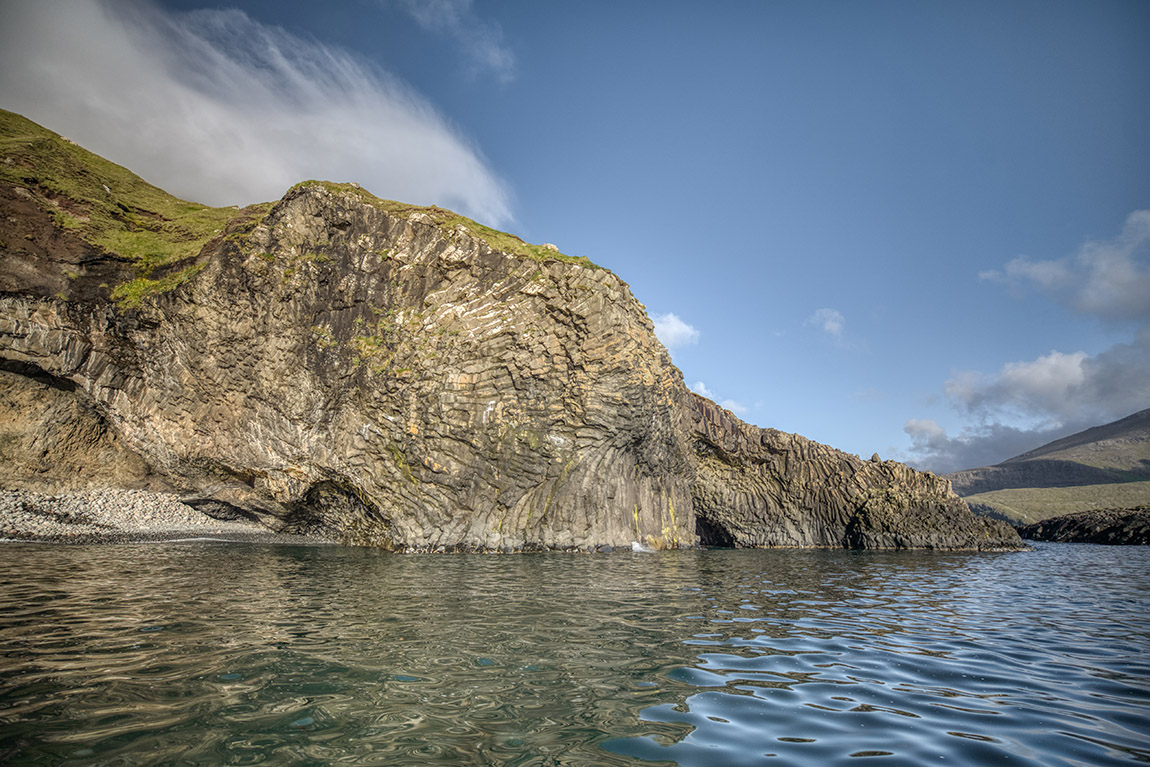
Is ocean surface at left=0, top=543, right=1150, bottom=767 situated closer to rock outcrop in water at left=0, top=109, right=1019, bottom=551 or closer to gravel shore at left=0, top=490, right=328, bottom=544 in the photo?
gravel shore at left=0, top=490, right=328, bottom=544

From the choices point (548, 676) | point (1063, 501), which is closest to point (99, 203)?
point (548, 676)

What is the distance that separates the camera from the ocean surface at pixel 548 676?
17.8ft

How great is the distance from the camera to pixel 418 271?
36.5m

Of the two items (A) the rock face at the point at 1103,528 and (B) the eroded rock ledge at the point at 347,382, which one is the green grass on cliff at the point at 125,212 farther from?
(A) the rock face at the point at 1103,528

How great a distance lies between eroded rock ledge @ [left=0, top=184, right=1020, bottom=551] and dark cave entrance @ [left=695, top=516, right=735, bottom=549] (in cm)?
2022

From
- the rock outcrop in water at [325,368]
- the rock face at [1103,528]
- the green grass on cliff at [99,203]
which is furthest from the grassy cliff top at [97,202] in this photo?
the rock face at [1103,528]

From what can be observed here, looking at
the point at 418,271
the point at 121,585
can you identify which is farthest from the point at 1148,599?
the point at 418,271

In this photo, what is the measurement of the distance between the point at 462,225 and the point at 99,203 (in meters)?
24.8

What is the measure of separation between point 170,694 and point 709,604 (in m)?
12.3

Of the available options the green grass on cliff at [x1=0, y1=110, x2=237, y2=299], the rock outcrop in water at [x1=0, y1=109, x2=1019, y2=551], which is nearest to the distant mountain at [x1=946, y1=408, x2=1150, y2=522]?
the rock outcrop in water at [x1=0, y1=109, x2=1019, y2=551]

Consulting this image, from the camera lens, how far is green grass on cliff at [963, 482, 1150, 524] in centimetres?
12031

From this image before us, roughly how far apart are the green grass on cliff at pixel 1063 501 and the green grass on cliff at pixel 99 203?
156129 mm

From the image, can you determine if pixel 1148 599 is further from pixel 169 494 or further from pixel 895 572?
pixel 169 494

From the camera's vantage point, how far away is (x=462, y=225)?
37.6 metres
